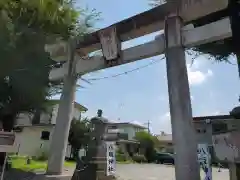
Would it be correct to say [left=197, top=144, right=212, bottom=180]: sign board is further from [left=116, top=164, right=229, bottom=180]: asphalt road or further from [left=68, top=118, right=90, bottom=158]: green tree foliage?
[left=68, top=118, right=90, bottom=158]: green tree foliage

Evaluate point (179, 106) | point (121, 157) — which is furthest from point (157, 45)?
point (121, 157)

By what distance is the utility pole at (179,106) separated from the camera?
629cm

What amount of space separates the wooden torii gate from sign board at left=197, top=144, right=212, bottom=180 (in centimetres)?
47

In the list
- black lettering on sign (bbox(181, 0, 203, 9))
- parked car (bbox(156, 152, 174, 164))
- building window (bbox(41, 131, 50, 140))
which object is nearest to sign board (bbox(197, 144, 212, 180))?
black lettering on sign (bbox(181, 0, 203, 9))

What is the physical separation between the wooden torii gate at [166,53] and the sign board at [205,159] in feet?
1.55

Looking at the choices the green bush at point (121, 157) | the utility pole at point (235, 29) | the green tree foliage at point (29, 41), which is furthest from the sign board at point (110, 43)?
the green bush at point (121, 157)

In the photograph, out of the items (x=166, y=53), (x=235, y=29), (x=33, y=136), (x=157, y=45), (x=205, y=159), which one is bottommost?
(x=205, y=159)

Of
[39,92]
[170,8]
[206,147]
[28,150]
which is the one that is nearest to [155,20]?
[170,8]

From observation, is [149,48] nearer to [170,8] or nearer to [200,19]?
[170,8]

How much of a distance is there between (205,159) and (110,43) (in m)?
4.88

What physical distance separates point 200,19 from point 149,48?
1.89m

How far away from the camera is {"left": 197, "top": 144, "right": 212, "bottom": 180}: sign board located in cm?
559

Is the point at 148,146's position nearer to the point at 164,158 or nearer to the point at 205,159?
the point at 164,158

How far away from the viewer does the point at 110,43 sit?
8.75m
